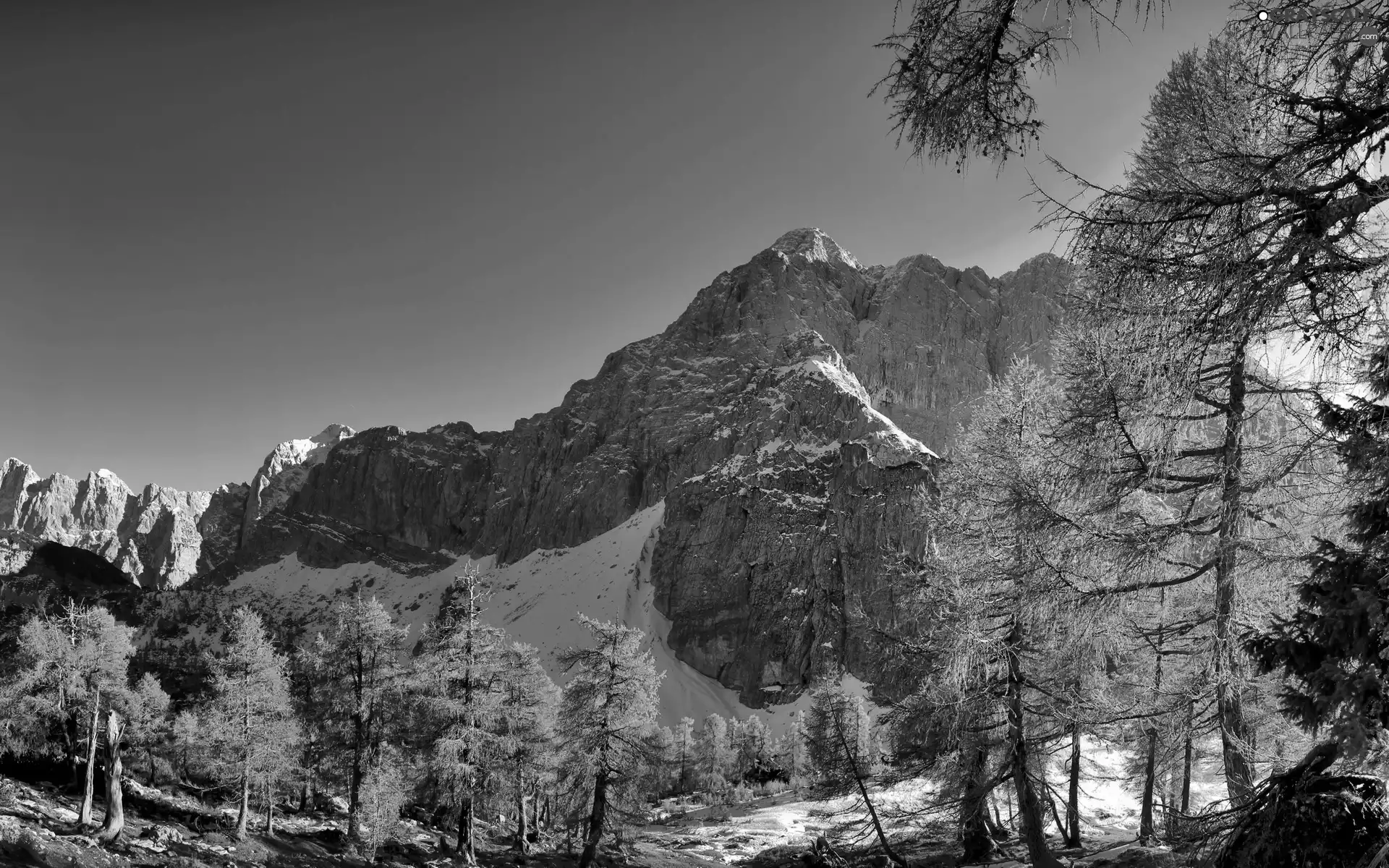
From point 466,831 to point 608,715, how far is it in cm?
616

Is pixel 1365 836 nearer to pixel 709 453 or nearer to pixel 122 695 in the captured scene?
pixel 122 695

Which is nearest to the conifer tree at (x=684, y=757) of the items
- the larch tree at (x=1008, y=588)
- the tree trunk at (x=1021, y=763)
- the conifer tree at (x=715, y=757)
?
the conifer tree at (x=715, y=757)

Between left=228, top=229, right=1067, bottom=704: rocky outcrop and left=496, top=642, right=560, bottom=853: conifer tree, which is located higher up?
left=228, top=229, right=1067, bottom=704: rocky outcrop

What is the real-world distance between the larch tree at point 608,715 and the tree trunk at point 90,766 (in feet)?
38.3

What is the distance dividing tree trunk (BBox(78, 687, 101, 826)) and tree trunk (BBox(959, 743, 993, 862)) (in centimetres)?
1996

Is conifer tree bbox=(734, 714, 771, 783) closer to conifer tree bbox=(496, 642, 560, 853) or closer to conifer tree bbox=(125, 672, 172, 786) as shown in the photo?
conifer tree bbox=(496, 642, 560, 853)

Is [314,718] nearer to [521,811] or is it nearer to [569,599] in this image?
[521,811]

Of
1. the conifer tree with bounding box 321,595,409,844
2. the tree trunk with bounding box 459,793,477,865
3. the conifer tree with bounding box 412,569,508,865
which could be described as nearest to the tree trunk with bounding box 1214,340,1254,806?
the conifer tree with bounding box 412,569,508,865

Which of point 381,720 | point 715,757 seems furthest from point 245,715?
point 715,757

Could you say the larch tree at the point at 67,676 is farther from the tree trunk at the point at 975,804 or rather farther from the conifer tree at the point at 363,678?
the tree trunk at the point at 975,804

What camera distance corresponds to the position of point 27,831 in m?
12.2

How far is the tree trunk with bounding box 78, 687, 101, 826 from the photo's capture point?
630 inches

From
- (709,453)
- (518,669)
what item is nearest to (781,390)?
(709,453)

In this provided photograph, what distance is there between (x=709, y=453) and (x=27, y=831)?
491ft
